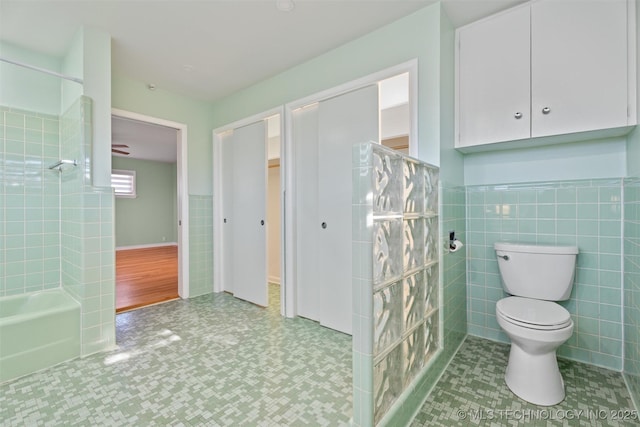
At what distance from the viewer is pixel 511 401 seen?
1515 millimetres

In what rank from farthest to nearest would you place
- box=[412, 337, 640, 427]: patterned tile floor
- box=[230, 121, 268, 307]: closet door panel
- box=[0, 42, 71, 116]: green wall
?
1. box=[230, 121, 268, 307]: closet door panel
2. box=[0, 42, 71, 116]: green wall
3. box=[412, 337, 640, 427]: patterned tile floor

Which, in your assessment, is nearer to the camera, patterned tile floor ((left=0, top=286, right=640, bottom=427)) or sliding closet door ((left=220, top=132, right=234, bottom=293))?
patterned tile floor ((left=0, top=286, right=640, bottom=427))

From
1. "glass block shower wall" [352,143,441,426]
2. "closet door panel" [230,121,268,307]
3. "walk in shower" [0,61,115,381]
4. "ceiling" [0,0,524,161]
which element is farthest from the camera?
"closet door panel" [230,121,268,307]

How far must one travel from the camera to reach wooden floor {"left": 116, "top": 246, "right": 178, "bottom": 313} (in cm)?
→ 324

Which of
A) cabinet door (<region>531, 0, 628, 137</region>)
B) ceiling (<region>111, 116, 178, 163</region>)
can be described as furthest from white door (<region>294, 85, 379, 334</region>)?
ceiling (<region>111, 116, 178, 163</region>)

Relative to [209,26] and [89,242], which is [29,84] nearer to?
[89,242]

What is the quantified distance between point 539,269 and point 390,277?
4.05 ft

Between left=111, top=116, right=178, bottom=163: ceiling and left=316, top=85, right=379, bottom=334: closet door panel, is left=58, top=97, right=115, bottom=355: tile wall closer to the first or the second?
left=316, top=85, right=379, bottom=334: closet door panel

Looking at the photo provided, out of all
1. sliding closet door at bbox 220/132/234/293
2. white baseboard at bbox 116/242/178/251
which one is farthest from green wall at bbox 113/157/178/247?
sliding closet door at bbox 220/132/234/293

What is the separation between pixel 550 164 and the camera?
198 centimetres

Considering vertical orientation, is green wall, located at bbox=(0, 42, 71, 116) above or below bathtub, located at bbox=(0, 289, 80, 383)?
above

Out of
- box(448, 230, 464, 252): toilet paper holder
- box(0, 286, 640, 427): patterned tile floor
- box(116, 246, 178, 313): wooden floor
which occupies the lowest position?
box(0, 286, 640, 427): patterned tile floor

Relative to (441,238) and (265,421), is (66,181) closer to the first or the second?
(265,421)

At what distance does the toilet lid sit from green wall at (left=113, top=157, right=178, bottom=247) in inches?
289
